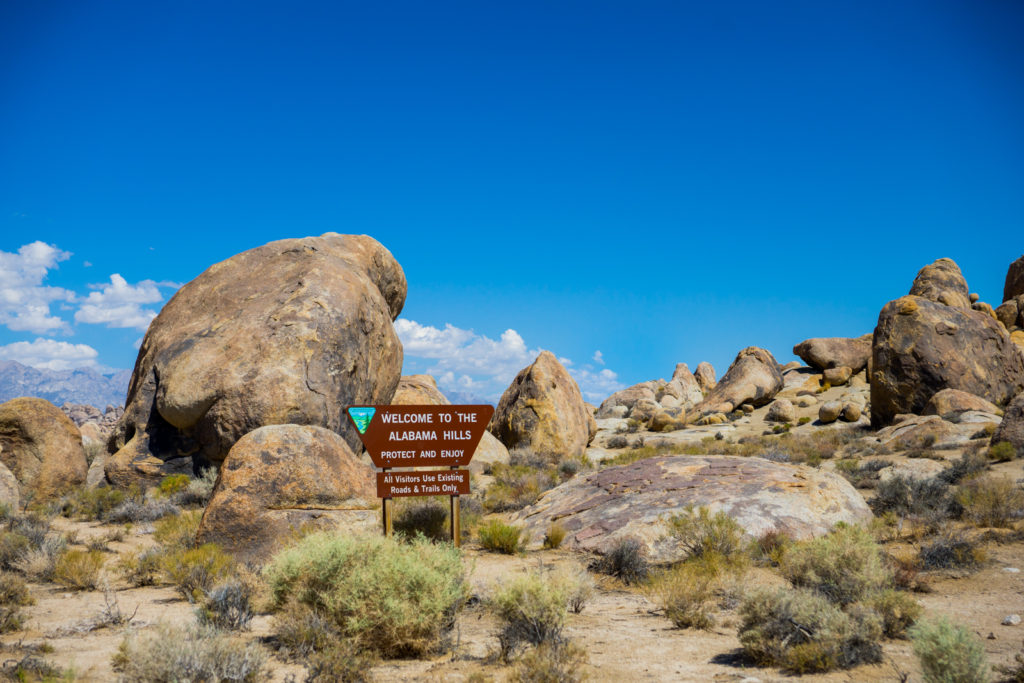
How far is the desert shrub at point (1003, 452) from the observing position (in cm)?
1310

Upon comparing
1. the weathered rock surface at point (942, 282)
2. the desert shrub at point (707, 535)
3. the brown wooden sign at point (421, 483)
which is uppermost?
the weathered rock surface at point (942, 282)

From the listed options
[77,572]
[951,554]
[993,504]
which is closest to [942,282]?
[993,504]

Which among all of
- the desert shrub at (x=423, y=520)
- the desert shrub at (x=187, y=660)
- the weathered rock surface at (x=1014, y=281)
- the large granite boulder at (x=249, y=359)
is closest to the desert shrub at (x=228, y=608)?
the desert shrub at (x=187, y=660)

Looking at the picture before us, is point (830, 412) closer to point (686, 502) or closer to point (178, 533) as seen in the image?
point (686, 502)

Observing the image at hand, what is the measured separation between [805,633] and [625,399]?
46.5m

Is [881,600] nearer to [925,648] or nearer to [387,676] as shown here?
[925,648]

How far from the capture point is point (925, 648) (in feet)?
13.8

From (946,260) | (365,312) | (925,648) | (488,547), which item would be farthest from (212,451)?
(946,260)

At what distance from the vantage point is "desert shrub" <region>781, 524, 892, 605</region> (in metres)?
5.95

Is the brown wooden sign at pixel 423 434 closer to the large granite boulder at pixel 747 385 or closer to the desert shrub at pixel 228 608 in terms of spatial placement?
the desert shrub at pixel 228 608

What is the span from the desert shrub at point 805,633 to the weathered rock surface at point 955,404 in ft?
63.7

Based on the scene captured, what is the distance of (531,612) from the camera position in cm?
542

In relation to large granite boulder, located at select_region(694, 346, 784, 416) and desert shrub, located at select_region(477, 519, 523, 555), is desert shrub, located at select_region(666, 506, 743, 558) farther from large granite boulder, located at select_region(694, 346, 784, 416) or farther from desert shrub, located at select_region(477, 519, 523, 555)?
large granite boulder, located at select_region(694, 346, 784, 416)

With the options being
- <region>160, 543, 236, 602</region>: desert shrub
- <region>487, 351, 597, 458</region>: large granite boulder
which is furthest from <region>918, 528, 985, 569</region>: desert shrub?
<region>487, 351, 597, 458</region>: large granite boulder
